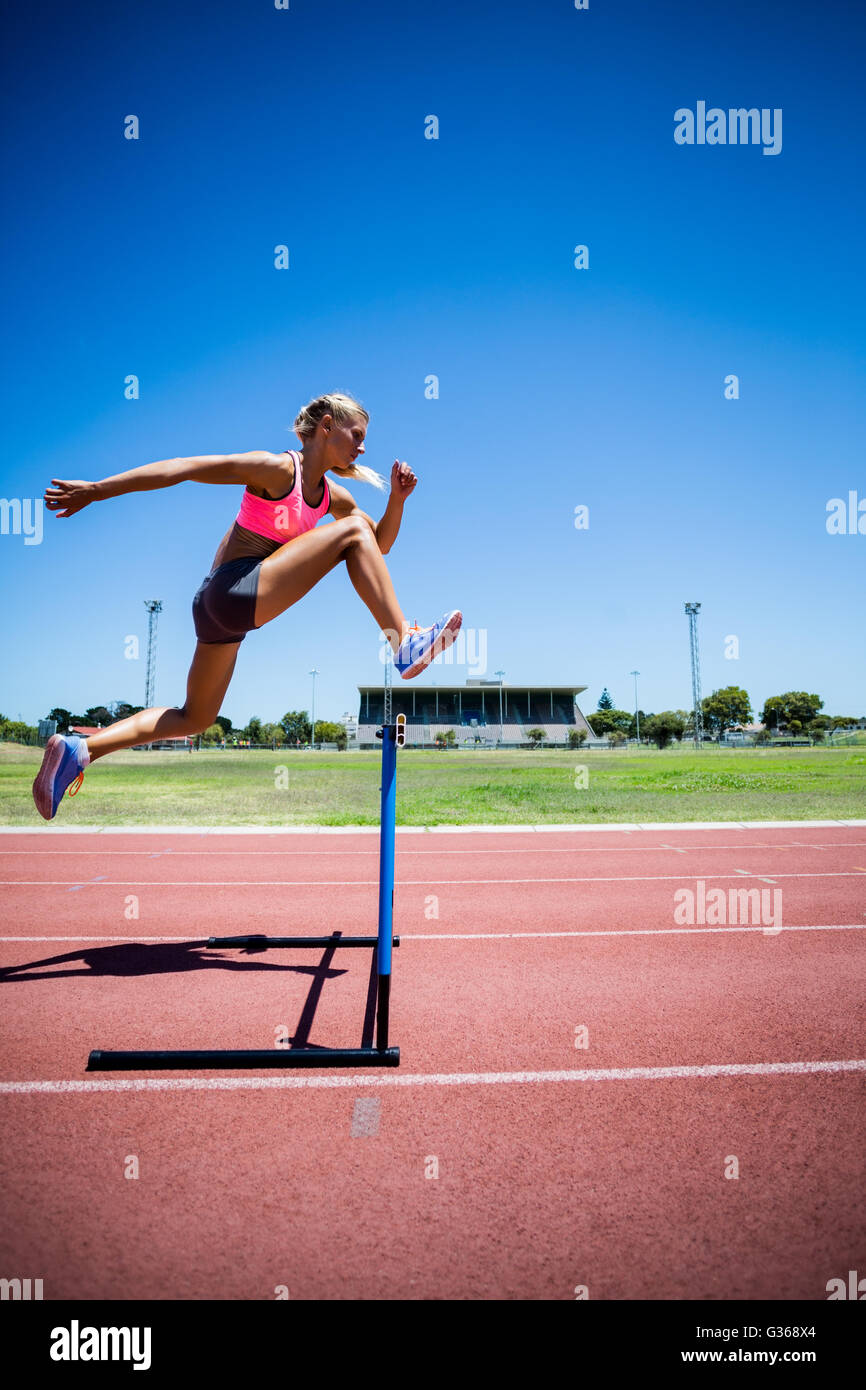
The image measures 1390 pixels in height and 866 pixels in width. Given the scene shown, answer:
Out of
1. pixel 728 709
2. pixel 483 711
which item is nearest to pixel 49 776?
pixel 483 711

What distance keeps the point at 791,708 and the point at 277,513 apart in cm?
9692

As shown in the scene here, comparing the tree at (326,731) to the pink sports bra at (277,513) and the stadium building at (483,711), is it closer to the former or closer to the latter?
the stadium building at (483,711)

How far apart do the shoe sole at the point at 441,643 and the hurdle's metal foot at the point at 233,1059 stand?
62.8 inches

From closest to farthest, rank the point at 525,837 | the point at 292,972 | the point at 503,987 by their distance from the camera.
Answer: the point at 503,987 → the point at 292,972 → the point at 525,837

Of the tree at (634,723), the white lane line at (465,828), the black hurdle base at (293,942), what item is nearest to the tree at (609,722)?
the tree at (634,723)

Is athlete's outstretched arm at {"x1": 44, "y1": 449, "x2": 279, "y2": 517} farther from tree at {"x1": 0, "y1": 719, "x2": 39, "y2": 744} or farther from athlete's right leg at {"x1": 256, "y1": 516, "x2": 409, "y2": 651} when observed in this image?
tree at {"x1": 0, "y1": 719, "x2": 39, "y2": 744}

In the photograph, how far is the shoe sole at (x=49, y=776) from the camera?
374 centimetres

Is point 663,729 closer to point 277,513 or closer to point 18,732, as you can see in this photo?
point 18,732

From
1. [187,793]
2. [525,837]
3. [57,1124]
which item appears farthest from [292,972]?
[187,793]

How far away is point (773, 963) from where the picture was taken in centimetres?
467

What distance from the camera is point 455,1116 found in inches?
104

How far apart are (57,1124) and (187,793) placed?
18752 mm

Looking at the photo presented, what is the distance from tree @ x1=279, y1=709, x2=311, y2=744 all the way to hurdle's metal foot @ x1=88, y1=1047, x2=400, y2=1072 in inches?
3591
